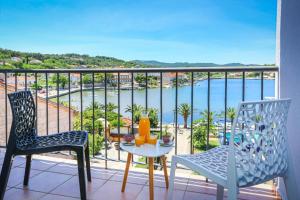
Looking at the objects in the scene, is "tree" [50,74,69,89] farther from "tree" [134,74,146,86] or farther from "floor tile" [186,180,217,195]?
"floor tile" [186,180,217,195]

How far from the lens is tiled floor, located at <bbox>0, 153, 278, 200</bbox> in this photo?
232 centimetres

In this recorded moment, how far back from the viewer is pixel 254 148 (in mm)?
1434

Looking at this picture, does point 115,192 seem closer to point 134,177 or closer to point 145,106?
point 134,177

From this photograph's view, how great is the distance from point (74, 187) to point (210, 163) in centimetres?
137

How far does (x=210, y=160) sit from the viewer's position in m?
1.76

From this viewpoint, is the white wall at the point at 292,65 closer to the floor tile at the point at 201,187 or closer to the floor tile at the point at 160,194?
the floor tile at the point at 201,187

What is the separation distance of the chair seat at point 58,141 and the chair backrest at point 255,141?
1213 mm

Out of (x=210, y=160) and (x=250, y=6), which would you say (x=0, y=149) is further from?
(x=250, y=6)

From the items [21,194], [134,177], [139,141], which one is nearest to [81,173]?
[139,141]

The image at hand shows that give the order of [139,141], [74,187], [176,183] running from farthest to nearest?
[176,183] < [74,187] < [139,141]

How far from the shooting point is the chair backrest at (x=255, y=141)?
1.41 meters

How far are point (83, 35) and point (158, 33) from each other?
27.1 ft

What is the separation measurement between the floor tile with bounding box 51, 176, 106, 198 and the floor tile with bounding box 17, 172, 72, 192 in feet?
0.20

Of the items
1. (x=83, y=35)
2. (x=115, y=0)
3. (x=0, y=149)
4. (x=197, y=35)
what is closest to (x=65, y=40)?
(x=83, y=35)
